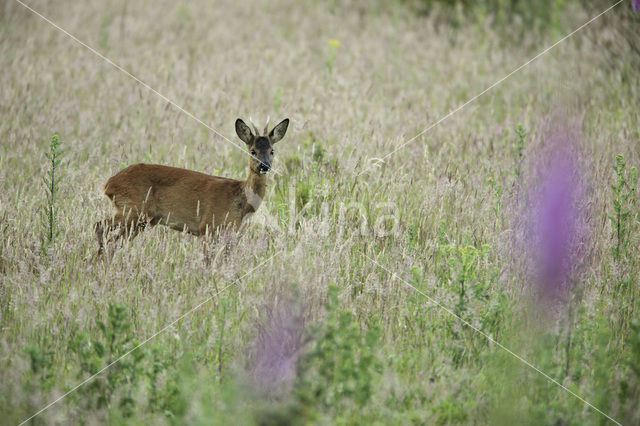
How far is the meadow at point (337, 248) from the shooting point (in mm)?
3625

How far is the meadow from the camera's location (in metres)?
3.62

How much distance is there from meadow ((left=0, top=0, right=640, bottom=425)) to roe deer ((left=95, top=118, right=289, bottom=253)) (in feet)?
0.63

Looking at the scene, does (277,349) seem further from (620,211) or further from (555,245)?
(620,211)

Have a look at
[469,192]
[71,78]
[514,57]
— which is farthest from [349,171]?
[514,57]

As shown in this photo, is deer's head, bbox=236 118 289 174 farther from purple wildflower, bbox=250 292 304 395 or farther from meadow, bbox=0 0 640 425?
purple wildflower, bbox=250 292 304 395

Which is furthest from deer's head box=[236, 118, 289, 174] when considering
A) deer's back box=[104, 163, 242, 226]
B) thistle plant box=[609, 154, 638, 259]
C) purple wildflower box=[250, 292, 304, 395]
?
thistle plant box=[609, 154, 638, 259]

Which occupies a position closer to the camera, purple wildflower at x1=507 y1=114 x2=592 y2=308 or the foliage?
the foliage

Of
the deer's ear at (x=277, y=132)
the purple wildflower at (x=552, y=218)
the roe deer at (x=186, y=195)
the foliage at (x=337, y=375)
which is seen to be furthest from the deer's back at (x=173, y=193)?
the purple wildflower at (x=552, y=218)

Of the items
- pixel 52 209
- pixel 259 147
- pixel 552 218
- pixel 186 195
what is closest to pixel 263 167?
pixel 259 147

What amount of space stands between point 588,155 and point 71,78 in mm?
6196

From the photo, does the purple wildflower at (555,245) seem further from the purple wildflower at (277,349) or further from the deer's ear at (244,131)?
the deer's ear at (244,131)

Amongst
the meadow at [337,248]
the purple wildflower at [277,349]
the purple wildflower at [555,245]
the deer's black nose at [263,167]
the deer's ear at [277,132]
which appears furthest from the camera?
the deer's ear at [277,132]

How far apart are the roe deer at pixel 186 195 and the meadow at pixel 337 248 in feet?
0.63

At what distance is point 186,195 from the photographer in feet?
17.6
